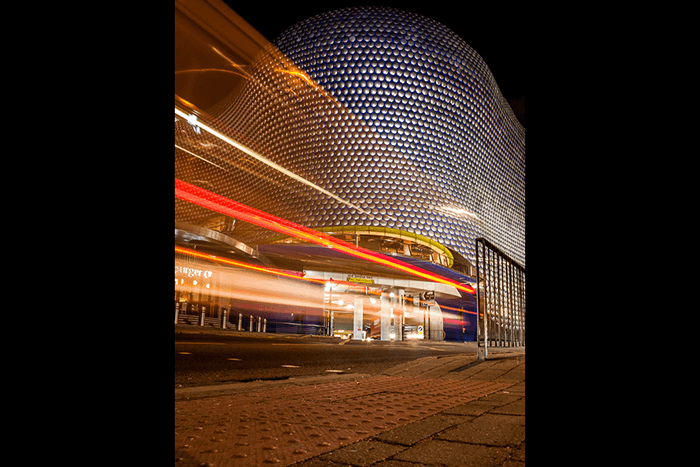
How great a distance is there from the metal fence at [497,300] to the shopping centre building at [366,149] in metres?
25.2

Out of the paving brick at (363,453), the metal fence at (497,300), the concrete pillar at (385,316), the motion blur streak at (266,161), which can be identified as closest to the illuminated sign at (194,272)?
the concrete pillar at (385,316)

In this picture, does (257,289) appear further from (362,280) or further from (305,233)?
(305,233)

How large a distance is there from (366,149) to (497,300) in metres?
39.4

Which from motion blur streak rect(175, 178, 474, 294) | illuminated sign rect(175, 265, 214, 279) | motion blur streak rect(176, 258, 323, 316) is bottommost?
motion blur streak rect(176, 258, 323, 316)

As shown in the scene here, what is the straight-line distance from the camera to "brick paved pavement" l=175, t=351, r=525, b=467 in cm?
175

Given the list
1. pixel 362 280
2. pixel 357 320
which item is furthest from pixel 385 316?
pixel 362 280

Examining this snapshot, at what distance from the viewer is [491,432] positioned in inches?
84.3

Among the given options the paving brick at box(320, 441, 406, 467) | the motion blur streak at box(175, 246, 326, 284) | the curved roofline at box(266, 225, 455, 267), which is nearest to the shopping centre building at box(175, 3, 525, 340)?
the curved roofline at box(266, 225, 455, 267)

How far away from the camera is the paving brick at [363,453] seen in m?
1.71

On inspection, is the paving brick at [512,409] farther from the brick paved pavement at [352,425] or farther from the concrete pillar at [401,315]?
the concrete pillar at [401,315]

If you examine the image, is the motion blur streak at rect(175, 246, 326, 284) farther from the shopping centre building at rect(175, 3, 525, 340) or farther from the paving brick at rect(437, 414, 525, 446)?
the paving brick at rect(437, 414, 525, 446)

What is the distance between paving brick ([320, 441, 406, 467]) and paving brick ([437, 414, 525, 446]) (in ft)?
0.92
